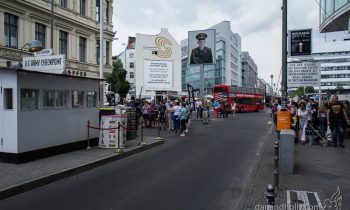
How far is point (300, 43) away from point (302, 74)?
2.26m

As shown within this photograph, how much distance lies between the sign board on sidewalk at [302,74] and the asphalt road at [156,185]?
4.00 m

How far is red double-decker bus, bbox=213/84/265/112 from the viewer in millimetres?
46281

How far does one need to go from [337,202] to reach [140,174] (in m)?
4.46

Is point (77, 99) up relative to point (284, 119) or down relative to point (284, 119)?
up

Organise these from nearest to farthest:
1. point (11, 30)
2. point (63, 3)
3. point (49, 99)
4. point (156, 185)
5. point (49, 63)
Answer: point (156, 185) → point (49, 99) → point (49, 63) → point (11, 30) → point (63, 3)

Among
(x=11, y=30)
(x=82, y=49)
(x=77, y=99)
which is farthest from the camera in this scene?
(x=82, y=49)

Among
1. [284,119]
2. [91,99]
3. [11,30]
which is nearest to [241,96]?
[11,30]

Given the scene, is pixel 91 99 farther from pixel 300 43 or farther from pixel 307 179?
pixel 307 179

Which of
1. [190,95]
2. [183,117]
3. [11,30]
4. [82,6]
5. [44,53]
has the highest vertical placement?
[82,6]

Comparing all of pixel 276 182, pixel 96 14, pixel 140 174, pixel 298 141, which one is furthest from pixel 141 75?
pixel 96 14

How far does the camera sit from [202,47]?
35.0 metres

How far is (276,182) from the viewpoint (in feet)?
23.3

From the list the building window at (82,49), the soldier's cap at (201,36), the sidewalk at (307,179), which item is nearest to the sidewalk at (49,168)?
the sidewalk at (307,179)

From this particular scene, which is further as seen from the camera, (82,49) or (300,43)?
(82,49)
